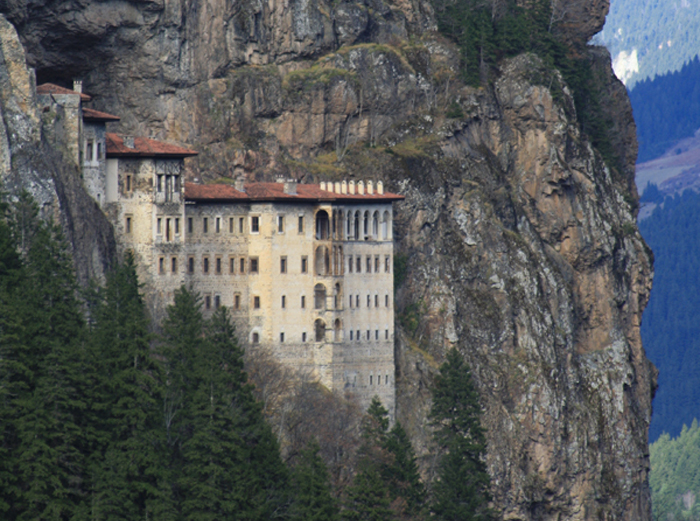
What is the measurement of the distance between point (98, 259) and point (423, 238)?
1640 inches

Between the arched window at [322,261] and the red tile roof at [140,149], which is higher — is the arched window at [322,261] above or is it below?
below

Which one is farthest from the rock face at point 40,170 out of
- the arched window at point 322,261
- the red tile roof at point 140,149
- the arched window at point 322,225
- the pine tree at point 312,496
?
the pine tree at point 312,496

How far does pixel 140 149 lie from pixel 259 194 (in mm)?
10941

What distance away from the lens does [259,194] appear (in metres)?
122

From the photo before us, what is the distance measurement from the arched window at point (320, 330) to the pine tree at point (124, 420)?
30.9 metres

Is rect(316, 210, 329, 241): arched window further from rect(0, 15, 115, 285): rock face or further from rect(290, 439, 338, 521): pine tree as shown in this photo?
rect(290, 439, 338, 521): pine tree

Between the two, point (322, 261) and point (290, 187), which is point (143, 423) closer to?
point (322, 261)

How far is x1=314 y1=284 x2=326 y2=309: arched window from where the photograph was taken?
406ft

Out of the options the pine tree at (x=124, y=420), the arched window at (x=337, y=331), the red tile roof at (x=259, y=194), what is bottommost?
the pine tree at (x=124, y=420)

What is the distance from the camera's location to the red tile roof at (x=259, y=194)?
120625 mm

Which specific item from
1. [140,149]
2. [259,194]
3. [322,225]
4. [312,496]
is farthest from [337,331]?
[312,496]

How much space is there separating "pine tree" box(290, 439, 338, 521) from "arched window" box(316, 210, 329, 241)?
1073 inches

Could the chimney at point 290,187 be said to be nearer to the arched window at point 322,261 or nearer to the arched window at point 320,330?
the arched window at point 322,261

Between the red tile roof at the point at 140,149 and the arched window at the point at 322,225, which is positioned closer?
the red tile roof at the point at 140,149
